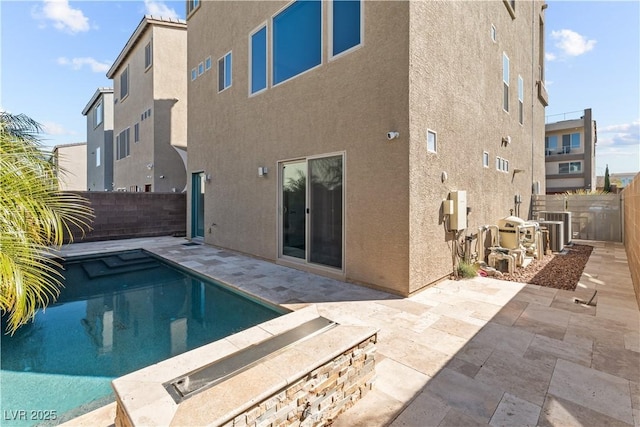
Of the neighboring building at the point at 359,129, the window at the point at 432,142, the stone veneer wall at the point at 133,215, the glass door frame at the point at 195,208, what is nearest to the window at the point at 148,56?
the neighboring building at the point at 359,129

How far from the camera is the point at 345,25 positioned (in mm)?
6324

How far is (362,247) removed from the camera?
5957mm

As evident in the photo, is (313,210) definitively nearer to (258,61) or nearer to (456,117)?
(456,117)

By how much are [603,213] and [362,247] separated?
1189 cm

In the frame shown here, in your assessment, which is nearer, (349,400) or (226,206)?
(349,400)

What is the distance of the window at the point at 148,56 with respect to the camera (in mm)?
17355

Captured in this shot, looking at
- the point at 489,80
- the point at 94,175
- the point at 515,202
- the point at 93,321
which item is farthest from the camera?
the point at 94,175

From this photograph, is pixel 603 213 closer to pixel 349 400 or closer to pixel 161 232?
pixel 349 400

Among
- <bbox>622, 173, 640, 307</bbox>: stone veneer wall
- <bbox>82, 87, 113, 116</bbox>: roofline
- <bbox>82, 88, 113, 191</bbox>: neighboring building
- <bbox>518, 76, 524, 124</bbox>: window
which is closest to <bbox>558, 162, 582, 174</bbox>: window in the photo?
<bbox>518, 76, 524, 124</bbox>: window

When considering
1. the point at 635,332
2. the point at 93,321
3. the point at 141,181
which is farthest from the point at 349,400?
the point at 141,181

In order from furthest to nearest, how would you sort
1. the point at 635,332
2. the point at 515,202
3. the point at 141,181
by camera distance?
the point at 141,181 → the point at 515,202 → the point at 635,332

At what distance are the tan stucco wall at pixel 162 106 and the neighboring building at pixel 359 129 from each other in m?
7.22

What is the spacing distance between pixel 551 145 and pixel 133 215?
40.3m

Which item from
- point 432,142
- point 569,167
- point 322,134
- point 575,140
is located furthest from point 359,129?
point 575,140
